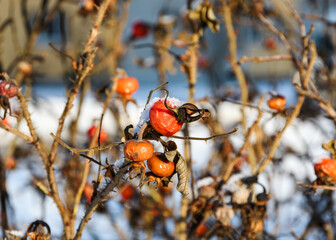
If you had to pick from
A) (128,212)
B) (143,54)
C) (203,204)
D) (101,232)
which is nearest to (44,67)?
(143,54)

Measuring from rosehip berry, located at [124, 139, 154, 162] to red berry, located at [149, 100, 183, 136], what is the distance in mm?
31

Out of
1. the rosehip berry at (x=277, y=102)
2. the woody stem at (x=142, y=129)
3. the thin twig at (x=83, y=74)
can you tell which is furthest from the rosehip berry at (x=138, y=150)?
the rosehip berry at (x=277, y=102)

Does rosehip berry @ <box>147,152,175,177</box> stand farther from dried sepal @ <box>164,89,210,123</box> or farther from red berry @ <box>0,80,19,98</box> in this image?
red berry @ <box>0,80,19,98</box>

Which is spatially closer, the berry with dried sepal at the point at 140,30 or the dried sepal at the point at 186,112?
the dried sepal at the point at 186,112

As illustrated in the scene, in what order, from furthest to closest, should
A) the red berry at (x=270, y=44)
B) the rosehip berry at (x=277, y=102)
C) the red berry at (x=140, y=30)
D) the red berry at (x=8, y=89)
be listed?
the red berry at (x=270, y=44) → the red berry at (x=140, y=30) → the rosehip berry at (x=277, y=102) → the red berry at (x=8, y=89)

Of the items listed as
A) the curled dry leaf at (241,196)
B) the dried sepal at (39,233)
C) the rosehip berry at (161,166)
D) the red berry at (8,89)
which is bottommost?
the dried sepal at (39,233)

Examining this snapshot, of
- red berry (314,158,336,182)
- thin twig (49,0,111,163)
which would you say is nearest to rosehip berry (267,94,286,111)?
red berry (314,158,336,182)

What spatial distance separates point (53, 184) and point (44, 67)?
37.8ft

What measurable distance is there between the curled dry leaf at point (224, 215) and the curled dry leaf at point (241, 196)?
3 cm

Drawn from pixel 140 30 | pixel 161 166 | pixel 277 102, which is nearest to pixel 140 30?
pixel 140 30

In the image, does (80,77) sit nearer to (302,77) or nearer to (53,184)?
(53,184)

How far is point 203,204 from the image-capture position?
3.50 ft

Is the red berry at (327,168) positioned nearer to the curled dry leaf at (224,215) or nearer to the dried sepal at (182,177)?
the curled dry leaf at (224,215)

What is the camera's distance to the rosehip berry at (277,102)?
1.08 metres
